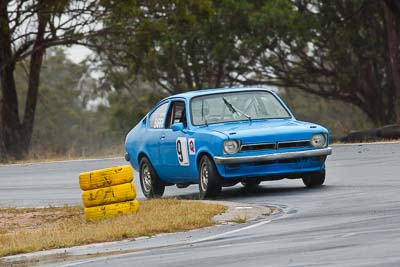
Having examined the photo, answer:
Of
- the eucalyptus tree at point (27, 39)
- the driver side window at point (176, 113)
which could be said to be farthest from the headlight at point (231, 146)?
the eucalyptus tree at point (27, 39)

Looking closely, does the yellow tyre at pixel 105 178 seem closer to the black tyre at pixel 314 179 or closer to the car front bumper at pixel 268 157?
the car front bumper at pixel 268 157

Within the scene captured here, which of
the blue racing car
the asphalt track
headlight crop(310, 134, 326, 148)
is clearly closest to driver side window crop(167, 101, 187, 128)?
the blue racing car

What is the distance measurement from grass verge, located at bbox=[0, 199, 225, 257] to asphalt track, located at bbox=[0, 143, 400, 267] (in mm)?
437

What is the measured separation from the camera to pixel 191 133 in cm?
1730

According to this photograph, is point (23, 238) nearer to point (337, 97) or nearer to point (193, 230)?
point (193, 230)

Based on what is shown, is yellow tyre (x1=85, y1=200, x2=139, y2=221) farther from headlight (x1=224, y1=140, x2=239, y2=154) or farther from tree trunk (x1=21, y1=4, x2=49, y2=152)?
tree trunk (x1=21, y1=4, x2=49, y2=152)

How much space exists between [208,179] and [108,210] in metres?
2.03

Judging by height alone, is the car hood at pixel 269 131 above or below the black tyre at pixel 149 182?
above

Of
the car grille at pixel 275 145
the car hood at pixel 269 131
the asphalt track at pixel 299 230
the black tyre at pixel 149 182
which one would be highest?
the car hood at pixel 269 131

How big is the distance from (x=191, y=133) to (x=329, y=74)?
1328 inches

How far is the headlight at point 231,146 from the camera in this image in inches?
650

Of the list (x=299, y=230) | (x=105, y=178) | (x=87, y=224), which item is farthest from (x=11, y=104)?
(x=299, y=230)

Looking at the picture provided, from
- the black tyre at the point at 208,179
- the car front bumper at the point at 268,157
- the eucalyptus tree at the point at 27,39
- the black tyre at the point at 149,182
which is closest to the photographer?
the car front bumper at the point at 268,157

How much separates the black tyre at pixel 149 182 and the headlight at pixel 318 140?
2.75 metres
